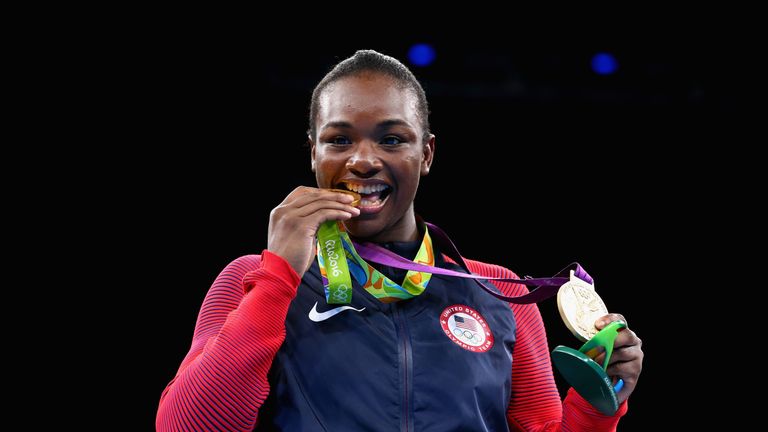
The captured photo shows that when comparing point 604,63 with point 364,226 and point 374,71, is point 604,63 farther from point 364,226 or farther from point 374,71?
point 364,226

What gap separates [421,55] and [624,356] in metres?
2.52

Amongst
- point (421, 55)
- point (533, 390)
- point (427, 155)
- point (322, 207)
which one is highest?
point (421, 55)

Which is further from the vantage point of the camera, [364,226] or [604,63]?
[604,63]

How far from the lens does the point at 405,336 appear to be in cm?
152

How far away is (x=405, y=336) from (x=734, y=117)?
315 cm

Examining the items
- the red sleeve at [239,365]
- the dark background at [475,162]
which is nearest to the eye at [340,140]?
the red sleeve at [239,365]

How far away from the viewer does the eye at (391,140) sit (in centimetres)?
160

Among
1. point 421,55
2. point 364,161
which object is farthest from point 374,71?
point 421,55

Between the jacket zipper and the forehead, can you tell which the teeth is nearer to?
the forehead

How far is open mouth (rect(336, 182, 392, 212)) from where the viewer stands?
1580 millimetres

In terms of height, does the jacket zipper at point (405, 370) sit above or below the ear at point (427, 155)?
below

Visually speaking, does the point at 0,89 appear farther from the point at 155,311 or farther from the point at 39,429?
the point at 39,429

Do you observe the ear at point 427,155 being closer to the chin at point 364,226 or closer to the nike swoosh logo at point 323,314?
the chin at point 364,226

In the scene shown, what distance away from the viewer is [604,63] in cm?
392
